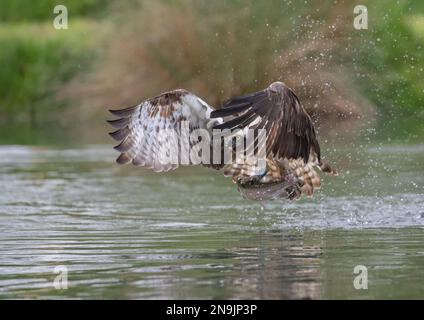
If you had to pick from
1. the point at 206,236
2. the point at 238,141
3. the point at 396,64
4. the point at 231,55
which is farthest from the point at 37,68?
the point at 238,141

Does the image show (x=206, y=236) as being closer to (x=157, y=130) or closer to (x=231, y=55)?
(x=157, y=130)

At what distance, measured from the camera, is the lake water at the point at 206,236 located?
26.5 ft

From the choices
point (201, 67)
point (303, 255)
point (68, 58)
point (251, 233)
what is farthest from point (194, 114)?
point (68, 58)

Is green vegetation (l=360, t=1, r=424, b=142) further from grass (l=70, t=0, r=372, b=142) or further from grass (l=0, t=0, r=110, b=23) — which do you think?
grass (l=0, t=0, r=110, b=23)

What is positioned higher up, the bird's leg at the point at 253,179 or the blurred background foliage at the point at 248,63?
the blurred background foliage at the point at 248,63

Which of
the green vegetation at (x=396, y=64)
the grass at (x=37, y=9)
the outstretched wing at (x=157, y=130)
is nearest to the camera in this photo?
the outstretched wing at (x=157, y=130)

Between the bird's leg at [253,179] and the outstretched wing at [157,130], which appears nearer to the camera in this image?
the bird's leg at [253,179]

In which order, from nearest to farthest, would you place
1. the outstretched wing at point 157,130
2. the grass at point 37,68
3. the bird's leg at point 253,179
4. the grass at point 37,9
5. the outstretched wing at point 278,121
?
the outstretched wing at point 278,121 < the bird's leg at point 253,179 < the outstretched wing at point 157,130 < the grass at point 37,68 < the grass at point 37,9

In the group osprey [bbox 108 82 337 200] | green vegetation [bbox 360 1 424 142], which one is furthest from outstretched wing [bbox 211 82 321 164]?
green vegetation [bbox 360 1 424 142]

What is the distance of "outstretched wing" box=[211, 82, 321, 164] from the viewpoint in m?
9.53

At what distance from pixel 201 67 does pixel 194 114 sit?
13552 millimetres

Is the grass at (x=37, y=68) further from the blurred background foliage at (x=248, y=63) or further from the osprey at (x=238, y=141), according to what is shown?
the osprey at (x=238, y=141)

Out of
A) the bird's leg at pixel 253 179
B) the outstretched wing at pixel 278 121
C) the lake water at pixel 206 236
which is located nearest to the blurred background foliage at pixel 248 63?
the lake water at pixel 206 236

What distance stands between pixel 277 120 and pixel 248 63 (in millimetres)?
12010
